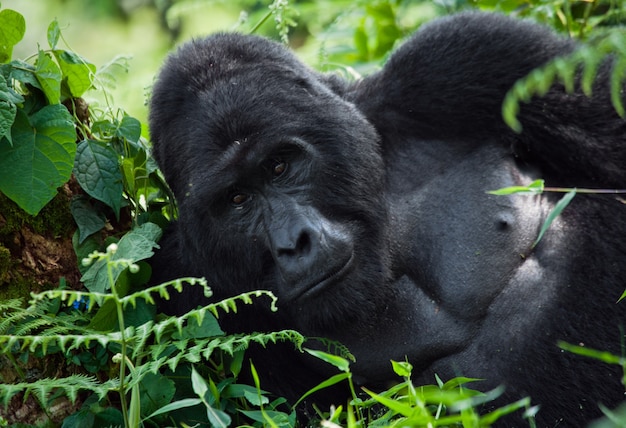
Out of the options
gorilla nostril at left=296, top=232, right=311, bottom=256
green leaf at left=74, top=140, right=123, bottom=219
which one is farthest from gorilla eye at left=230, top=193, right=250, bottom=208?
green leaf at left=74, top=140, right=123, bottom=219

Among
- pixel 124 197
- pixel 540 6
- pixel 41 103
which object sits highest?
pixel 41 103

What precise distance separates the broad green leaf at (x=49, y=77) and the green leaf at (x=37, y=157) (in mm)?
58

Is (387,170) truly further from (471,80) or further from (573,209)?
(573,209)

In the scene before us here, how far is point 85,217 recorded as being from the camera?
11.5 ft

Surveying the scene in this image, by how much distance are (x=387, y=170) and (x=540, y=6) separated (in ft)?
7.22

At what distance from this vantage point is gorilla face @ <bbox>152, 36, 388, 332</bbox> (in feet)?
10.5

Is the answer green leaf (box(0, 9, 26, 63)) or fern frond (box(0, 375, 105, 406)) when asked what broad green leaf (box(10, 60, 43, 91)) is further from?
fern frond (box(0, 375, 105, 406))

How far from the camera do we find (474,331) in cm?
340

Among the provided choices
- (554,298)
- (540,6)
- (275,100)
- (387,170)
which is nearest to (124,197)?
(275,100)

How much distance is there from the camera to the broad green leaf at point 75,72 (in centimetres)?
354

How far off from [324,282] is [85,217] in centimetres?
107

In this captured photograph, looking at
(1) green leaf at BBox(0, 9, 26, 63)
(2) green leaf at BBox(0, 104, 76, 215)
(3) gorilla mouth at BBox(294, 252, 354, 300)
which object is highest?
(1) green leaf at BBox(0, 9, 26, 63)

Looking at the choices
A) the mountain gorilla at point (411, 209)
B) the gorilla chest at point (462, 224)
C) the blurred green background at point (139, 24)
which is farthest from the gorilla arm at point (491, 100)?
the blurred green background at point (139, 24)

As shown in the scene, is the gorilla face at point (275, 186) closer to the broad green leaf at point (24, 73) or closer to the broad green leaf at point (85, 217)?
the broad green leaf at point (85, 217)
